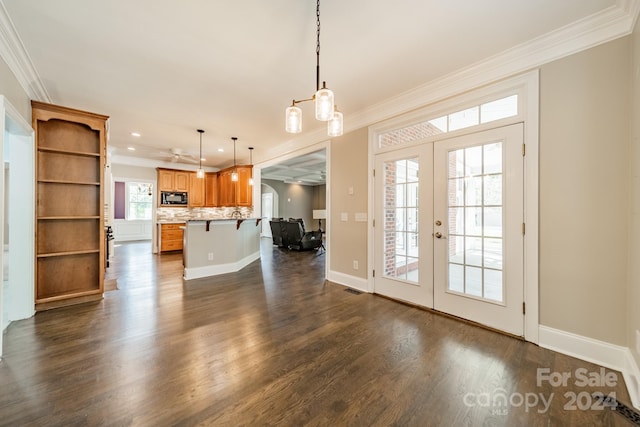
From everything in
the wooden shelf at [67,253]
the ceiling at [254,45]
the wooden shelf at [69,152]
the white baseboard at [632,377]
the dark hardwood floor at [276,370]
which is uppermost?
the ceiling at [254,45]

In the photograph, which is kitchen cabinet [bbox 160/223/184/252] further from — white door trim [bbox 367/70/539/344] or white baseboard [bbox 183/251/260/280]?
white door trim [bbox 367/70/539/344]

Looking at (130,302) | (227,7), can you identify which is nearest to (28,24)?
(227,7)

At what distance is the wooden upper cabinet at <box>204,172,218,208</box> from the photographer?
794 centimetres

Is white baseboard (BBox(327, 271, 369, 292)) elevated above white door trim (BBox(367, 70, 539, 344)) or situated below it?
below

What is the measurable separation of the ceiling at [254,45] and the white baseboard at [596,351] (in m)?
2.50

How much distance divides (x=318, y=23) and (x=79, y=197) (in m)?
3.63

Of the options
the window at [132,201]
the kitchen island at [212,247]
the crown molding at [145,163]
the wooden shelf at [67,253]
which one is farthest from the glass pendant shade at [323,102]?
the window at [132,201]

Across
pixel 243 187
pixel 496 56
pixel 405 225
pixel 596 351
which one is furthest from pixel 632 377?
pixel 243 187

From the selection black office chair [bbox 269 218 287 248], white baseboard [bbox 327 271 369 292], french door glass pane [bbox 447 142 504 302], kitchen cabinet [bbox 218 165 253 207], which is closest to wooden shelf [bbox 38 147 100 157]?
kitchen cabinet [bbox 218 165 253 207]

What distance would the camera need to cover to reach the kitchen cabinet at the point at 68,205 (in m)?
2.98

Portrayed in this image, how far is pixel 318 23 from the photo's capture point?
6.04ft

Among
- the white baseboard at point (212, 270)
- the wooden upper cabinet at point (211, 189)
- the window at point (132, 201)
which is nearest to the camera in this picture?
the white baseboard at point (212, 270)

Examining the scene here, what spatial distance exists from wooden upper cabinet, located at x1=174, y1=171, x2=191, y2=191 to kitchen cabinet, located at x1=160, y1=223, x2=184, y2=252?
1.12 metres

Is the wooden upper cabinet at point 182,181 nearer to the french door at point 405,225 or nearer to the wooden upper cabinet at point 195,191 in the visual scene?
the wooden upper cabinet at point 195,191
